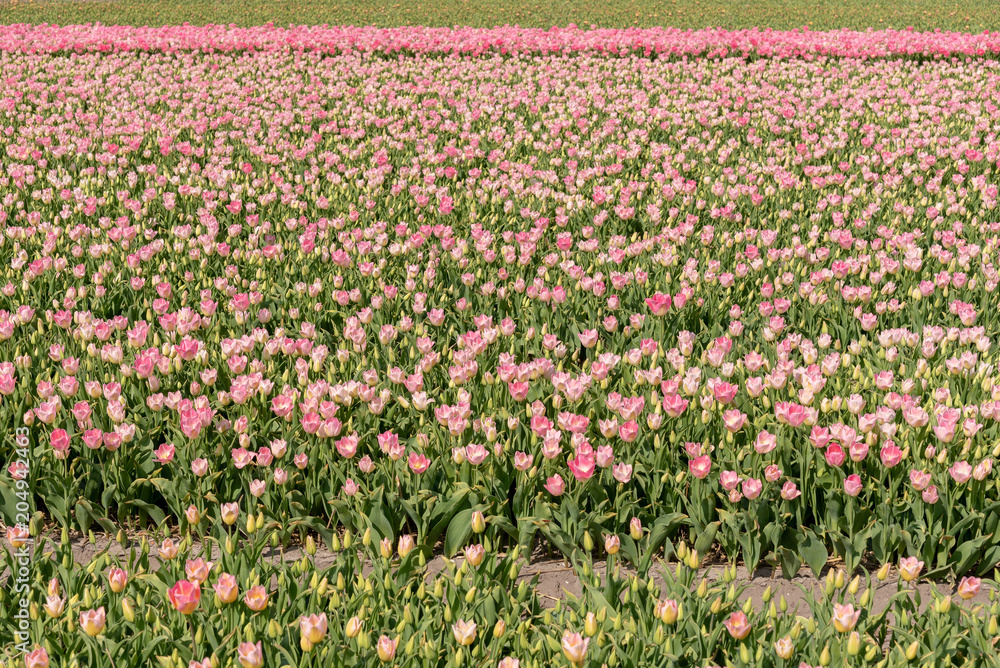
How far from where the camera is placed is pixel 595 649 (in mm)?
2320

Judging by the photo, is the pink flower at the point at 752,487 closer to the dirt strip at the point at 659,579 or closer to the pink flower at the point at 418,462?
the dirt strip at the point at 659,579

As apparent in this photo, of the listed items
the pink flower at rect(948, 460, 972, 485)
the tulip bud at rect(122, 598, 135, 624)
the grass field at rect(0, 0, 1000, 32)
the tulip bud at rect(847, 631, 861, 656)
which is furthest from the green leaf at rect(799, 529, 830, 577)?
the grass field at rect(0, 0, 1000, 32)

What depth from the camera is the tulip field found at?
8.11ft

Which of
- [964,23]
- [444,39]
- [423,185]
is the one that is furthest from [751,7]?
[423,185]

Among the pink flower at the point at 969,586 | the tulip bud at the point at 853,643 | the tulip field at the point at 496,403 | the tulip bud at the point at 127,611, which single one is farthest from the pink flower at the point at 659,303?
the tulip bud at the point at 127,611

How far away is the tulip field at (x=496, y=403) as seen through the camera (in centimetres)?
247

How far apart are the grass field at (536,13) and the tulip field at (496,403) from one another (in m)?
14.4

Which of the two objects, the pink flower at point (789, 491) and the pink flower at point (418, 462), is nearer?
the pink flower at point (789, 491)

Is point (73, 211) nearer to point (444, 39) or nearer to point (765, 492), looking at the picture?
point (765, 492)

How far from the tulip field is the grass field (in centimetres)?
1442

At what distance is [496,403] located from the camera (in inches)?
145

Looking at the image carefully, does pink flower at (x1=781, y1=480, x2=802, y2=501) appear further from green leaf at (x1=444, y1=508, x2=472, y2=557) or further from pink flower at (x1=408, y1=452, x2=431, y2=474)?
pink flower at (x1=408, y1=452, x2=431, y2=474)

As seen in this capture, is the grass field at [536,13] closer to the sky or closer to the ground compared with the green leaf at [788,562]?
closer to the sky

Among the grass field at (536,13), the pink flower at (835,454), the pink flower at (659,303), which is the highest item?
the grass field at (536,13)
